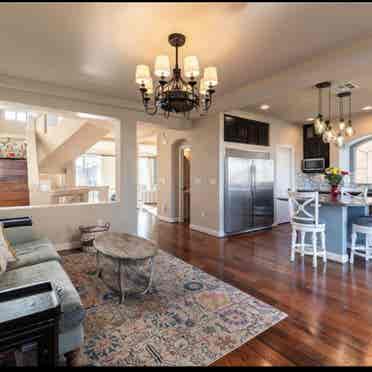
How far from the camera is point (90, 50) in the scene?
2.65 metres

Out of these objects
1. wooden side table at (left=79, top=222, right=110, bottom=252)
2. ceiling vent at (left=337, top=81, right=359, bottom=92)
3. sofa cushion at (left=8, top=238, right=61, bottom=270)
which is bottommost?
wooden side table at (left=79, top=222, right=110, bottom=252)

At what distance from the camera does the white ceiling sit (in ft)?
6.50

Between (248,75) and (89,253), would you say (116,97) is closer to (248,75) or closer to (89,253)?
(248,75)

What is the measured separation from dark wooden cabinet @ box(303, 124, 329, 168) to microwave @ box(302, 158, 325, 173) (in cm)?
10

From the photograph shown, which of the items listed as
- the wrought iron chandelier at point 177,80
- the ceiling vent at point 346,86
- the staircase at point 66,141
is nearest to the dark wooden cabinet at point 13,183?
the staircase at point 66,141

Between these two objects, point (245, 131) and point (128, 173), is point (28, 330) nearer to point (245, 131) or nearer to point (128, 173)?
point (128, 173)

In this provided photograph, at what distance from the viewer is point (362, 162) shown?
579 centimetres

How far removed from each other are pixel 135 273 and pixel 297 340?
6.57 feet

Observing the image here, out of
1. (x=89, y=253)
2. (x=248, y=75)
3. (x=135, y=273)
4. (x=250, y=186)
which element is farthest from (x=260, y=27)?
(x=89, y=253)

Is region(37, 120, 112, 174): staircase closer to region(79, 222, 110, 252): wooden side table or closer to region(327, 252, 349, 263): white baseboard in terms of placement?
region(79, 222, 110, 252): wooden side table

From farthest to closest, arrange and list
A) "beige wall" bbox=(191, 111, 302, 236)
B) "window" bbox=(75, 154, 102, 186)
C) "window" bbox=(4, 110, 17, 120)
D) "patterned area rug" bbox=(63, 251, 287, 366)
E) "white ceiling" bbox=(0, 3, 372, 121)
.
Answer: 1. "window" bbox=(75, 154, 102, 186)
2. "window" bbox=(4, 110, 17, 120)
3. "beige wall" bbox=(191, 111, 302, 236)
4. "white ceiling" bbox=(0, 3, 372, 121)
5. "patterned area rug" bbox=(63, 251, 287, 366)

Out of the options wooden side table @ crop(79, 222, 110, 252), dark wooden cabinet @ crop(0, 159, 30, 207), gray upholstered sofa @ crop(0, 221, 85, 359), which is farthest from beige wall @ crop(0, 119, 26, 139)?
gray upholstered sofa @ crop(0, 221, 85, 359)

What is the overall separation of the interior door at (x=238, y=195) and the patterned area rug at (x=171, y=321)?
7.42 ft

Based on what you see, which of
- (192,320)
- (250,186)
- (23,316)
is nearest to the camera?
(23,316)
